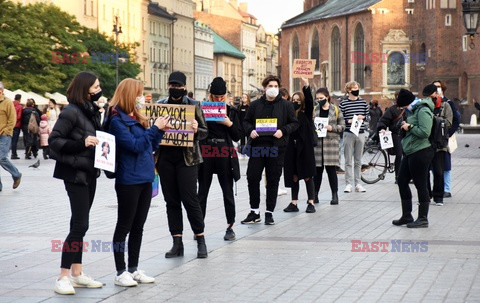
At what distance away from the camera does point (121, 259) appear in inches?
390

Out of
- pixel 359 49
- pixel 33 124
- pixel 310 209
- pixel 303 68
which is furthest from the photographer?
pixel 359 49

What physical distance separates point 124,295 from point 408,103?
6.75m

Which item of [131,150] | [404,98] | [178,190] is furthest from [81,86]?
[404,98]

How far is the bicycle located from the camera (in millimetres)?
23188

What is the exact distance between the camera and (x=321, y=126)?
61.3 feet

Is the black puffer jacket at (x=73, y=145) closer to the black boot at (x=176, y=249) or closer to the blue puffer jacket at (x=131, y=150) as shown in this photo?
the blue puffer jacket at (x=131, y=150)

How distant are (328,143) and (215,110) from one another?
6066mm

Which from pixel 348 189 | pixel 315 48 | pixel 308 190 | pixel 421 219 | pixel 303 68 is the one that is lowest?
pixel 421 219

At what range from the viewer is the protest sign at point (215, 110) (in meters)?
12.8

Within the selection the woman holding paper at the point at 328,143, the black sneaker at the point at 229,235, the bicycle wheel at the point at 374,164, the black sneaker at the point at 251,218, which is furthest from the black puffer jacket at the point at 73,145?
the bicycle wheel at the point at 374,164

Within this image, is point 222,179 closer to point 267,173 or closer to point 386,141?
point 267,173

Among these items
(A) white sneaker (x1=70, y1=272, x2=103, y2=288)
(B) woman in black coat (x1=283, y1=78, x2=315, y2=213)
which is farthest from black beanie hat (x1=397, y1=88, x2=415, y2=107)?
(A) white sneaker (x1=70, y1=272, x2=103, y2=288)

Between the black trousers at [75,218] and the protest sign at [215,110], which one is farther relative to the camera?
the protest sign at [215,110]

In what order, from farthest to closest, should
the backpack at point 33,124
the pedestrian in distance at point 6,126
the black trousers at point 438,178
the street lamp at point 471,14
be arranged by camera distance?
1. the backpack at point 33,124
2. the street lamp at point 471,14
3. the pedestrian in distance at point 6,126
4. the black trousers at point 438,178
